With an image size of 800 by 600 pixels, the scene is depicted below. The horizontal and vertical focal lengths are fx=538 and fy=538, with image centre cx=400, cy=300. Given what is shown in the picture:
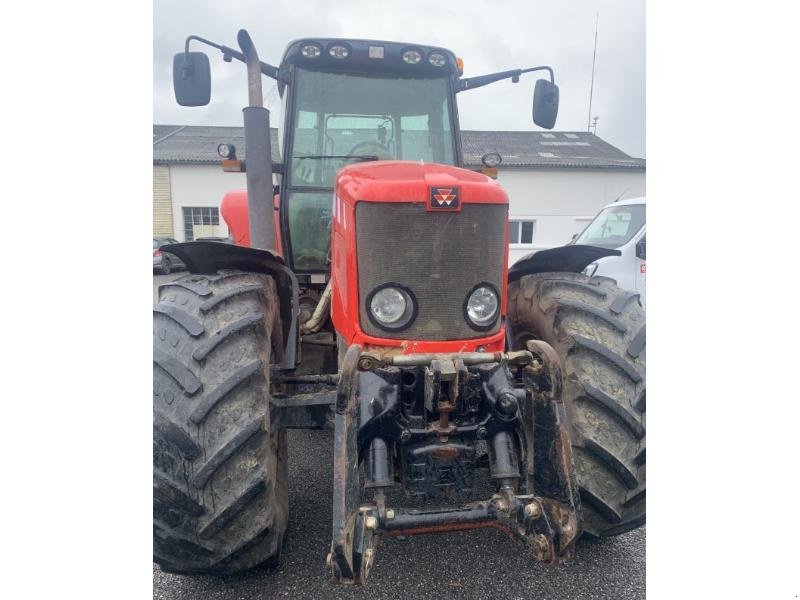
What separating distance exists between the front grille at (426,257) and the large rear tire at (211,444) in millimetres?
513

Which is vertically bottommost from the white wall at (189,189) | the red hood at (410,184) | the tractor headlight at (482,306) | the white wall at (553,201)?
the tractor headlight at (482,306)

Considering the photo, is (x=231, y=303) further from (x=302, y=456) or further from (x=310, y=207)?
(x=302, y=456)

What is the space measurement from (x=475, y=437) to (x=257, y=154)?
1.75m

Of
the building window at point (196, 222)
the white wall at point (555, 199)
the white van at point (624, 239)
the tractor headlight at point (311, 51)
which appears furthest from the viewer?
the white wall at point (555, 199)

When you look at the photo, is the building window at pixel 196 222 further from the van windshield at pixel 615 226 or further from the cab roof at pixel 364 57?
the van windshield at pixel 615 226

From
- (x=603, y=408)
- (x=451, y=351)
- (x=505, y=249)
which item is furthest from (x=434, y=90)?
(x=603, y=408)

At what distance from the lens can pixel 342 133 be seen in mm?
2979

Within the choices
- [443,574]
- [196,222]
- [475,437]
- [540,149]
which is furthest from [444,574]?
[540,149]

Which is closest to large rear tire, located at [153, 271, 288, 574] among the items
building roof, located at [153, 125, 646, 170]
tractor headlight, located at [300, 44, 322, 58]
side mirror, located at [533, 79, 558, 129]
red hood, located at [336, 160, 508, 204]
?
red hood, located at [336, 160, 508, 204]

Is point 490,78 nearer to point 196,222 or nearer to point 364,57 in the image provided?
point 364,57

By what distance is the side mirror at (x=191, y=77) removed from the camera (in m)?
2.53

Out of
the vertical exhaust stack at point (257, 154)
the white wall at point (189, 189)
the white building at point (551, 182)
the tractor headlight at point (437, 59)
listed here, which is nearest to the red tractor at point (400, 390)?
the vertical exhaust stack at point (257, 154)

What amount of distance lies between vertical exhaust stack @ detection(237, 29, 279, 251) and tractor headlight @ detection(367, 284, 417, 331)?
3.40 ft

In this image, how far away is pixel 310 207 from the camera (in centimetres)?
300
